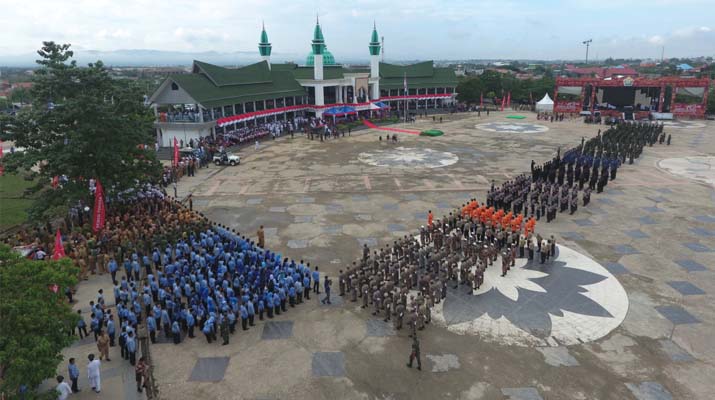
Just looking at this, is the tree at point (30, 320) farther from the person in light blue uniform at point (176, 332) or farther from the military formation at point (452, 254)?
the military formation at point (452, 254)

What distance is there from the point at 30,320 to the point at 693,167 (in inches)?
1754

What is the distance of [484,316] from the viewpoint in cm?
1565

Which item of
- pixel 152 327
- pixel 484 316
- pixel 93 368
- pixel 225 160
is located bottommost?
pixel 484 316

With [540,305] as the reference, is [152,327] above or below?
above

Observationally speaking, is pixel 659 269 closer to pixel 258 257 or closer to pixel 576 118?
pixel 258 257

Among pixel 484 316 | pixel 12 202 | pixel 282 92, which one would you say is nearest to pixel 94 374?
pixel 484 316

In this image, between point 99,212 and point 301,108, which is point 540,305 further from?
point 301,108

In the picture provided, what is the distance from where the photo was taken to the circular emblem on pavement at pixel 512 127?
189ft

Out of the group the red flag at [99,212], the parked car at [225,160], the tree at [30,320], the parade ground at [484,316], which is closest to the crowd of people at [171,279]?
the red flag at [99,212]

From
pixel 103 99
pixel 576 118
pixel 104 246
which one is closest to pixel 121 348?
pixel 104 246

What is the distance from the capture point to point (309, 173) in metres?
36.3

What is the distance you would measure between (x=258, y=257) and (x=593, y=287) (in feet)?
43.1

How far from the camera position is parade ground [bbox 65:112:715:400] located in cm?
1251

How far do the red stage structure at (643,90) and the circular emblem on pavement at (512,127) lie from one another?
13.1 meters
